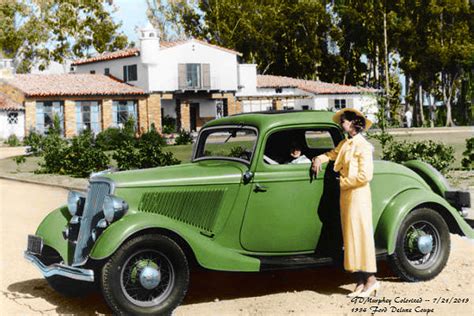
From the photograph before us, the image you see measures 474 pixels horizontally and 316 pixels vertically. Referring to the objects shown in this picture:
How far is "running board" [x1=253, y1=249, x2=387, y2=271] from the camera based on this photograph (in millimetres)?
6639

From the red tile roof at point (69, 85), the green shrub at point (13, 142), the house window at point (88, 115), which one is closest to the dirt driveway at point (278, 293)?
the green shrub at point (13, 142)

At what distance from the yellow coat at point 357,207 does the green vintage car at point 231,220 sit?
31 centimetres

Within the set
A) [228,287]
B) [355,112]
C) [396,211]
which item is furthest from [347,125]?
[228,287]

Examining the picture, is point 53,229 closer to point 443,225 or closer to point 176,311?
point 176,311

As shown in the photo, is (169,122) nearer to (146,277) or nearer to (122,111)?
(122,111)

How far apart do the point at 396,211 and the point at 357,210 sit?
601mm

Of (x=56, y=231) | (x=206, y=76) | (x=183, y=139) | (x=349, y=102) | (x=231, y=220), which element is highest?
(x=206, y=76)

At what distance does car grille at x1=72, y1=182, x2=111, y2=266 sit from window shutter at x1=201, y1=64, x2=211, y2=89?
49890mm

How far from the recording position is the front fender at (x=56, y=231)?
22.3 feet

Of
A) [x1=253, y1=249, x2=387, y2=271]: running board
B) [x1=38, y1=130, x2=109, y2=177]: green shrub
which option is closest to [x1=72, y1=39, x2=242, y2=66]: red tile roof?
[x1=38, y1=130, x2=109, y2=177]: green shrub

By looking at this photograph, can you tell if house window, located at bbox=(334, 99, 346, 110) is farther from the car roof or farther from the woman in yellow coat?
the woman in yellow coat

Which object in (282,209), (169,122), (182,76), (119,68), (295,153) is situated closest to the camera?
(282,209)

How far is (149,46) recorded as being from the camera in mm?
53781

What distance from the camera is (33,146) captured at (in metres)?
32.3
